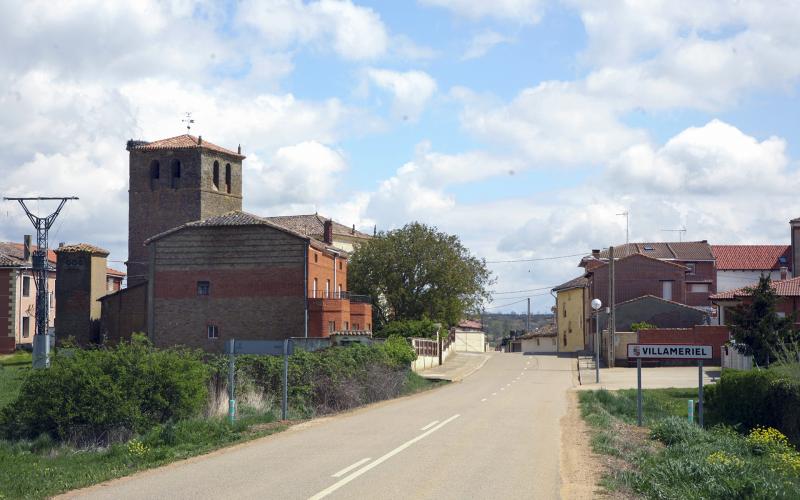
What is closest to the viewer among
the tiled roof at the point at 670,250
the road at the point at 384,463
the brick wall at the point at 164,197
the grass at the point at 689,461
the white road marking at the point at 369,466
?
the grass at the point at 689,461

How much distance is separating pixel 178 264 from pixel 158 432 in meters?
38.1

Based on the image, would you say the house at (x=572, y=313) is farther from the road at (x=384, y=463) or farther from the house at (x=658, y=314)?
the road at (x=384, y=463)

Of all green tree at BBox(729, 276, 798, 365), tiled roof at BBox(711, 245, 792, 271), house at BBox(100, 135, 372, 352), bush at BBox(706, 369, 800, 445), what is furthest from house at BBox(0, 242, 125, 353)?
tiled roof at BBox(711, 245, 792, 271)

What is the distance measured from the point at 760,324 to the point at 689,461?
24.2 m

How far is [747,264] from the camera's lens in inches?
3531

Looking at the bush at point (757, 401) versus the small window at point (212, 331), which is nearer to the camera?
the bush at point (757, 401)

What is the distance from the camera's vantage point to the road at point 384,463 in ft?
39.2

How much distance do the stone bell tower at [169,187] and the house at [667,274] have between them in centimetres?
3271

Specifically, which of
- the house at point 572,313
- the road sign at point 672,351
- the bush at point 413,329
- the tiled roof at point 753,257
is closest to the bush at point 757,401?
the road sign at point 672,351

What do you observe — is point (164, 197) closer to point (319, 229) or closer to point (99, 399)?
point (319, 229)

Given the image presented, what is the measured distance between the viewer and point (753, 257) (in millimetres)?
90812

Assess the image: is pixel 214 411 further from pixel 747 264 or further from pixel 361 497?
pixel 747 264

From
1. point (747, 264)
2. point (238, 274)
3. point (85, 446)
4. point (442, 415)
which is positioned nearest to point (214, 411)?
point (85, 446)

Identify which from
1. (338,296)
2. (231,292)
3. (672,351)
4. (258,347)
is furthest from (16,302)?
(672,351)
